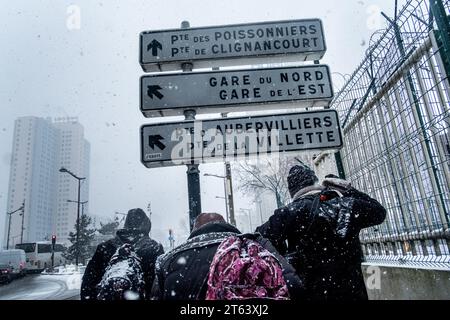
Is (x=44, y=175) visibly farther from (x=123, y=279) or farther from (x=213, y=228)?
(x=213, y=228)

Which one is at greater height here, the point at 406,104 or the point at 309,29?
the point at 309,29

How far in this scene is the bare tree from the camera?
30.6 meters

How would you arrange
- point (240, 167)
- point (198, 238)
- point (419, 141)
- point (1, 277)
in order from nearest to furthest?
point (198, 238)
point (419, 141)
point (1, 277)
point (240, 167)

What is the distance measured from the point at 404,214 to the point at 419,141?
90cm

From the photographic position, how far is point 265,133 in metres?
3.26

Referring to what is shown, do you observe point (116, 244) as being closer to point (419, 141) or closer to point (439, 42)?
point (419, 141)

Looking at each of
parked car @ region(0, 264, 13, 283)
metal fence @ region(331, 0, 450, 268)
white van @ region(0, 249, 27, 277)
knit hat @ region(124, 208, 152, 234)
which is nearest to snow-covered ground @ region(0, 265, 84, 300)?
parked car @ region(0, 264, 13, 283)

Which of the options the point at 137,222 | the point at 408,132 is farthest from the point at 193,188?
the point at 408,132

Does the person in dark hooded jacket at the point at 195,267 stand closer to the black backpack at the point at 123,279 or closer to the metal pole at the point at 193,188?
the black backpack at the point at 123,279

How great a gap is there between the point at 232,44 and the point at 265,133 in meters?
1.12

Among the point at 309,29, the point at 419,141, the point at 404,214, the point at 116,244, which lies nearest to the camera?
the point at 419,141

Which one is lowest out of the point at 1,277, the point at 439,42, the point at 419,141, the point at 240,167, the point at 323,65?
the point at 1,277

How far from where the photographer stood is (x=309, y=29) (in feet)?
12.2
